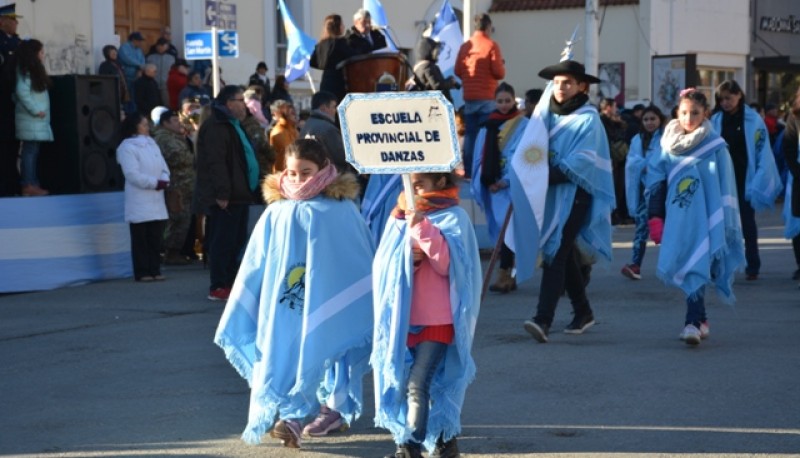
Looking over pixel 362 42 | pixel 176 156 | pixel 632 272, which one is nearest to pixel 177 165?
pixel 176 156

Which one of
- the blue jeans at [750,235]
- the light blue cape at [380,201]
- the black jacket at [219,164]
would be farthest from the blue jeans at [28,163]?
the blue jeans at [750,235]

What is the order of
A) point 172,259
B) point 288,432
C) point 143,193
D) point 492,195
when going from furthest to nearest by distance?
point 172,259
point 143,193
point 492,195
point 288,432

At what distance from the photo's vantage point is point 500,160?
1327cm

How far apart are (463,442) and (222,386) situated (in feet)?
7.08

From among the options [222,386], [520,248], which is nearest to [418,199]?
[222,386]

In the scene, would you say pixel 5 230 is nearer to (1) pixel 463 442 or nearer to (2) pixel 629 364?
(2) pixel 629 364

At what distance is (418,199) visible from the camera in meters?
6.63

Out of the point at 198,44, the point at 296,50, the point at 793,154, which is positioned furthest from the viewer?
the point at 296,50

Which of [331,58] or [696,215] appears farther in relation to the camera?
[331,58]

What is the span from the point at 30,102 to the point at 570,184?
6.90 metres

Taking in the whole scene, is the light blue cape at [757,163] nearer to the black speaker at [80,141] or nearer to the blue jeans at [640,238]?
the blue jeans at [640,238]

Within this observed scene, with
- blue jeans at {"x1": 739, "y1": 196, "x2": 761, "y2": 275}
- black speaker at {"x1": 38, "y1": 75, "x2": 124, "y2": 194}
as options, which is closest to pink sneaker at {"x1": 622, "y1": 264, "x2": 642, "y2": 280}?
blue jeans at {"x1": 739, "y1": 196, "x2": 761, "y2": 275}

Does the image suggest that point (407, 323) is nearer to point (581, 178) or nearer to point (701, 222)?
point (581, 178)

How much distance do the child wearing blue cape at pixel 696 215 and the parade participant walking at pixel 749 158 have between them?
13.4ft
